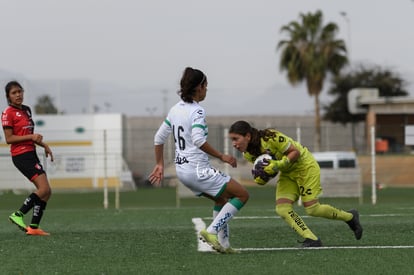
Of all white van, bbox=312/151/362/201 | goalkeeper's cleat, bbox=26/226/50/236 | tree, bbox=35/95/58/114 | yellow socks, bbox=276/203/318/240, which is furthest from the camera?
tree, bbox=35/95/58/114

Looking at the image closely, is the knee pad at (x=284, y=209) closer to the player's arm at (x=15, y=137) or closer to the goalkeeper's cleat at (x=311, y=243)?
the goalkeeper's cleat at (x=311, y=243)

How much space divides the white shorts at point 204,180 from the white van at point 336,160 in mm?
24260

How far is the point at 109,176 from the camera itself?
27.3 m

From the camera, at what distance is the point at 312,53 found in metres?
56.2

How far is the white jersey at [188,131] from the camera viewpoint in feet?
26.8

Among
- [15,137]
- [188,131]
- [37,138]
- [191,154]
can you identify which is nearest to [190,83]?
[188,131]

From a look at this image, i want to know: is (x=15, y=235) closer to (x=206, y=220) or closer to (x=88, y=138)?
(x=206, y=220)

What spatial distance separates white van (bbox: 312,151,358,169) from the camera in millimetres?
32534

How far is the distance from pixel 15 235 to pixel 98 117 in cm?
2953

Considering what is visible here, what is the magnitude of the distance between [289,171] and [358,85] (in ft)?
197

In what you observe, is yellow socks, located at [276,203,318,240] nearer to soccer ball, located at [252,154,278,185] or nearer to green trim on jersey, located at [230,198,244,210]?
soccer ball, located at [252,154,278,185]

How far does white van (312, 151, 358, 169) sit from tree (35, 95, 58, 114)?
525 inches

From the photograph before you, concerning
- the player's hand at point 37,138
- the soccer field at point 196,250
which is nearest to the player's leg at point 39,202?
the soccer field at point 196,250

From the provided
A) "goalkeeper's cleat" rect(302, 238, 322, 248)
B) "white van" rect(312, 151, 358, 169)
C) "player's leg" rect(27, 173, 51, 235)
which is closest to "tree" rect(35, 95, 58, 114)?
"white van" rect(312, 151, 358, 169)
